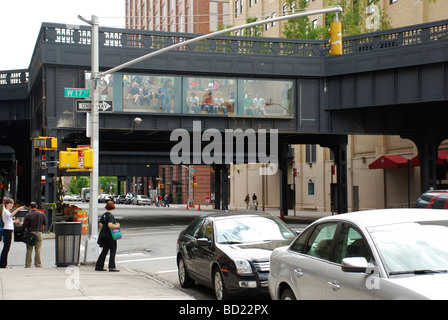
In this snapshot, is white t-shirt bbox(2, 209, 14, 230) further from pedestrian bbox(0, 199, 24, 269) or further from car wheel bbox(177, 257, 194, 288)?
car wheel bbox(177, 257, 194, 288)

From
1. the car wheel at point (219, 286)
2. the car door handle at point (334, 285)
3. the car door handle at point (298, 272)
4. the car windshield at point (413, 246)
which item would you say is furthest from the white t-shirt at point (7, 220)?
the car windshield at point (413, 246)

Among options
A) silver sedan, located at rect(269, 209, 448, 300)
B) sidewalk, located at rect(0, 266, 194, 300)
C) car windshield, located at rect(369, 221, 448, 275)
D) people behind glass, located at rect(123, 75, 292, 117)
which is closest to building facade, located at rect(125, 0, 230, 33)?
people behind glass, located at rect(123, 75, 292, 117)

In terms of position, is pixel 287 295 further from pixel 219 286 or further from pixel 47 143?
pixel 47 143

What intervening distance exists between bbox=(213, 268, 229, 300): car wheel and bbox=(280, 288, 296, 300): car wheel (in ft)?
7.98

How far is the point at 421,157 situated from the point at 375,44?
26.1 ft

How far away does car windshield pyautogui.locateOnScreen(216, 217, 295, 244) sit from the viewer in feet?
34.0

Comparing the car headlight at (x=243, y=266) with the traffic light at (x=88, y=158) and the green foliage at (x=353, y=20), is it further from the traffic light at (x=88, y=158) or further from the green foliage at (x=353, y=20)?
the green foliage at (x=353, y=20)

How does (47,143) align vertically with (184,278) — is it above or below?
above

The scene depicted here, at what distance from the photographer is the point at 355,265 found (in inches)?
213

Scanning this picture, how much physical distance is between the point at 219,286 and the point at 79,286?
2781 millimetres

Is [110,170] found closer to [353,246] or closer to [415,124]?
[415,124]

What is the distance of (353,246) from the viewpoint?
6.03 metres

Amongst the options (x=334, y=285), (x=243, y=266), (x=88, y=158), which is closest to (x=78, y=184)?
(x=88, y=158)

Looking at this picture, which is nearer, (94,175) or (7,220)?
(7,220)
